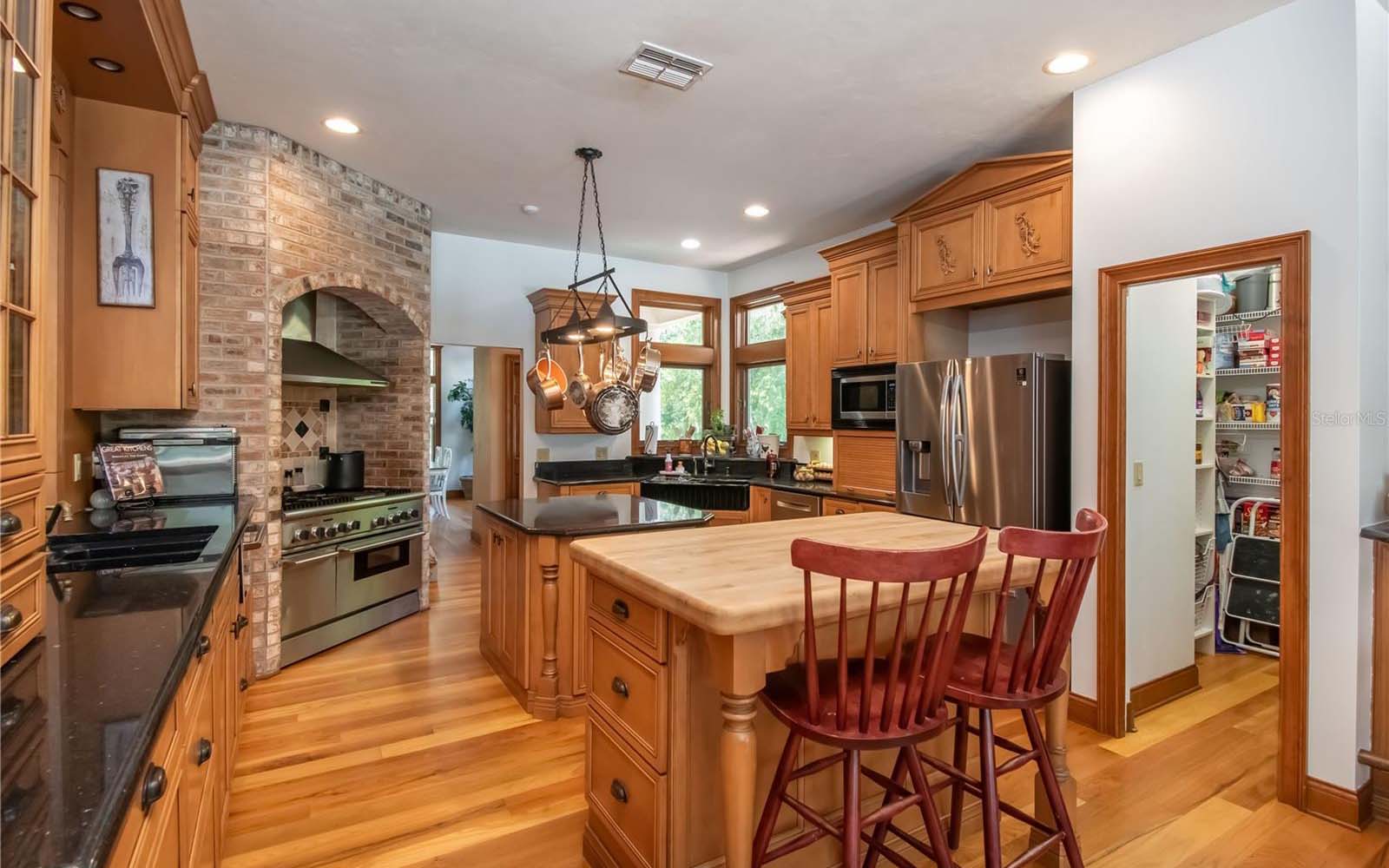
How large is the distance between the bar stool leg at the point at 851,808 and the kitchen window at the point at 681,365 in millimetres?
5014

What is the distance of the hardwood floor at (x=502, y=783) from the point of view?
215 cm

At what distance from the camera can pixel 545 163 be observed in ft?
12.9

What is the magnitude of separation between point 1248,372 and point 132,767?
4.96m

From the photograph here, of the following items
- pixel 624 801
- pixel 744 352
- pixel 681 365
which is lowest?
pixel 624 801

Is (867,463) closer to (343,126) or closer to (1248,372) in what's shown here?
(1248,372)

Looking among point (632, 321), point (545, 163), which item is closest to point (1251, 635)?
point (632, 321)

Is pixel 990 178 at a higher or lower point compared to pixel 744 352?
higher

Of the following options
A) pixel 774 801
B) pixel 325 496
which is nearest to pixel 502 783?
pixel 774 801

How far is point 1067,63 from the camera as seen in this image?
2799 millimetres

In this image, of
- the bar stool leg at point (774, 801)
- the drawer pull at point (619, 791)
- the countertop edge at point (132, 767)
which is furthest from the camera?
the drawer pull at point (619, 791)

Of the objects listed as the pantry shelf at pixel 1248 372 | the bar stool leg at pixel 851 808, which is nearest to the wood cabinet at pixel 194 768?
the bar stool leg at pixel 851 808

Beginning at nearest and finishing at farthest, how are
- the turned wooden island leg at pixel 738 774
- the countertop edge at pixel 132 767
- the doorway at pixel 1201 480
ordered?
the countertop edge at pixel 132 767
the turned wooden island leg at pixel 738 774
the doorway at pixel 1201 480

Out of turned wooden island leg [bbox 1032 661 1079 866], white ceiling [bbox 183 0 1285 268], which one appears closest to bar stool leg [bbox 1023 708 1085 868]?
turned wooden island leg [bbox 1032 661 1079 866]

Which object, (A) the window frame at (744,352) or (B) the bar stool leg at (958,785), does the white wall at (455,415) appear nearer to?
(A) the window frame at (744,352)
